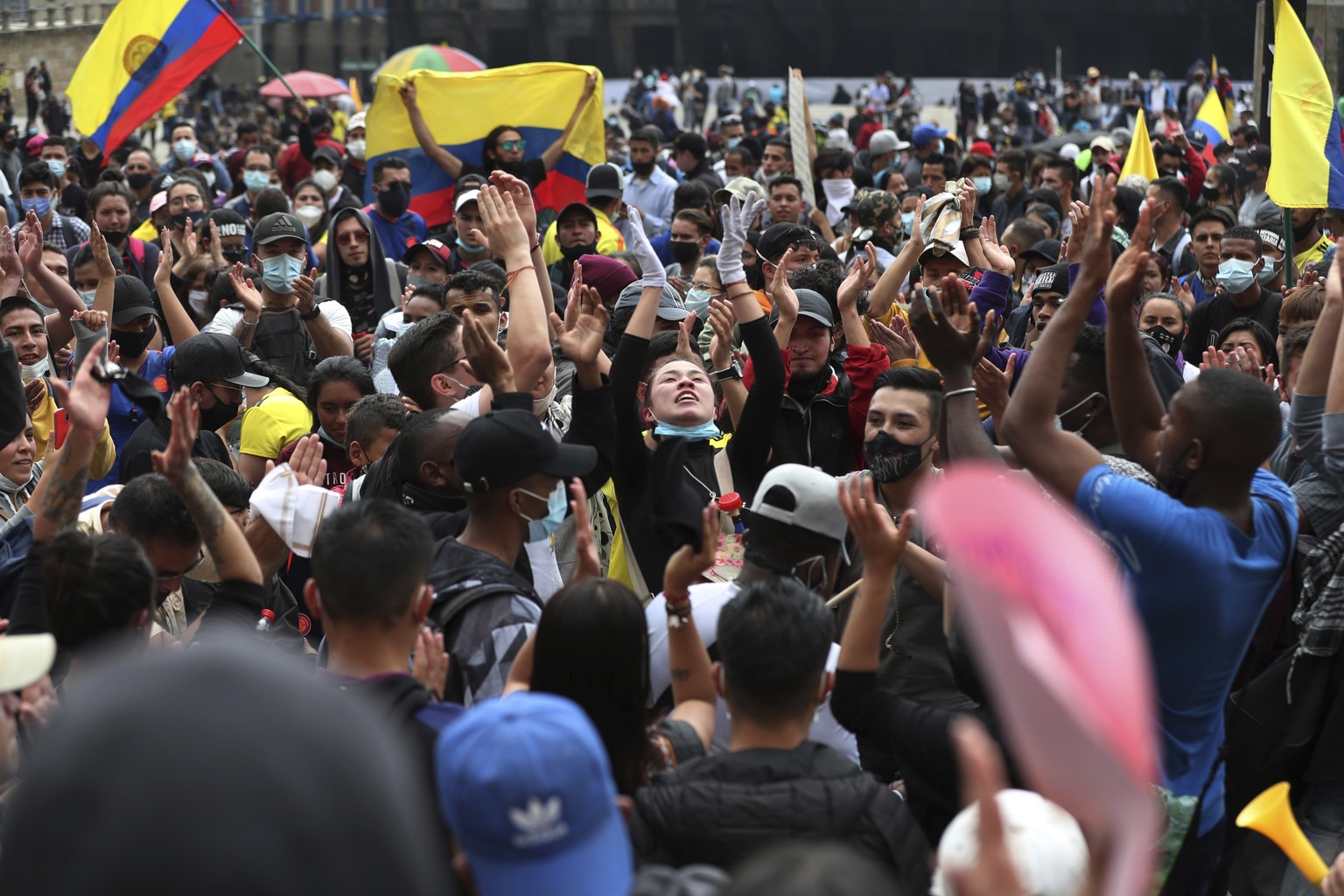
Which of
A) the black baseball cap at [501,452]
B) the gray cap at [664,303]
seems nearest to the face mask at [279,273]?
the gray cap at [664,303]

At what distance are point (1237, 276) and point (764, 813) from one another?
19.1 ft

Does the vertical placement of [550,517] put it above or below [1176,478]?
below

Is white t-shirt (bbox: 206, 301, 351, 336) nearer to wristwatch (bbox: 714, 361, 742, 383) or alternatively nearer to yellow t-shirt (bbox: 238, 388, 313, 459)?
yellow t-shirt (bbox: 238, 388, 313, 459)

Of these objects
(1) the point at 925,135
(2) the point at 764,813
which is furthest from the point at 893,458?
(1) the point at 925,135

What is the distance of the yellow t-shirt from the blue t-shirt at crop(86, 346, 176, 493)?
14.7 inches

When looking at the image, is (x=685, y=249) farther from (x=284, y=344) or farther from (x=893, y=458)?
(x=893, y=458)

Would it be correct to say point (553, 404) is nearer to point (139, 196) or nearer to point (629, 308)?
point (629, 308)

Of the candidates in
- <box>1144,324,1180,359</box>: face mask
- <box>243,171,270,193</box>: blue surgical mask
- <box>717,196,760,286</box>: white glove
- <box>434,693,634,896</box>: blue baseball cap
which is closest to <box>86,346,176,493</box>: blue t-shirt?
<box>717,196,760,286</box>: white glove

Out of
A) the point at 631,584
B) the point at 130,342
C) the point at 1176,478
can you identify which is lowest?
the point at 631,584

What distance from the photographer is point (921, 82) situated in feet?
138

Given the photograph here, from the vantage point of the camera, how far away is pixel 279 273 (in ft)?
22.5

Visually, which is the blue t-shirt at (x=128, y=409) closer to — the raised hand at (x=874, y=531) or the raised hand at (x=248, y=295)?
the raised hand at (x=248, y=295)

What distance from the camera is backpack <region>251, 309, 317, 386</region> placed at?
6582 mm

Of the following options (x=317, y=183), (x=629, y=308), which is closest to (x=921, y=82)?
(x=317, y=183)
